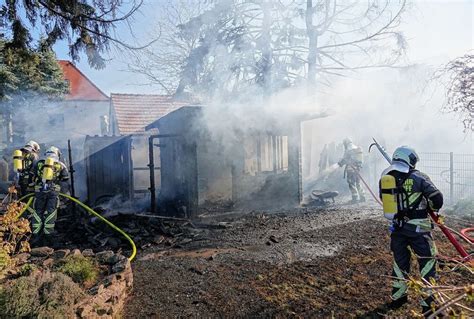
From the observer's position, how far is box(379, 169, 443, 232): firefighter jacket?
12.7 feet

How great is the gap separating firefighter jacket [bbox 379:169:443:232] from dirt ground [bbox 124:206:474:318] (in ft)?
3.39

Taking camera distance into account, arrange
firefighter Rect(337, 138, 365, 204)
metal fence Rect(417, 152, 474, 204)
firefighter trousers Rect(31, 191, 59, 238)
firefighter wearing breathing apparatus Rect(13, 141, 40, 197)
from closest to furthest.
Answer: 1. firefighter trousers Rect(31, 191, 59, 238)
2. firefighter wearing breathing apparatus Rect(13, 141, 40, 197)
3. metal fence Rect(417, 152, 474, 204)
4. firefighter Rect(337, 138, 365, 204)

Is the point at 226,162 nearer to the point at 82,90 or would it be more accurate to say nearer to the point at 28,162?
the point at 28,162

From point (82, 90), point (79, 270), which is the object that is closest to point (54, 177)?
point (79, 270)

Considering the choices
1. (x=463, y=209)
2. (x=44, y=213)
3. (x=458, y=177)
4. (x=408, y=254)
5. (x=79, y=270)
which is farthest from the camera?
(x=458, y=177)

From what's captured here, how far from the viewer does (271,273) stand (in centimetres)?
526

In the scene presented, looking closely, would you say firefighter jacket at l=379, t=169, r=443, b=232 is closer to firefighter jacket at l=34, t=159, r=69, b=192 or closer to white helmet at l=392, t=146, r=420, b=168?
white helmet at l=392, t=146, r=420, b=168

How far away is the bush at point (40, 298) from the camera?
10.2 ft

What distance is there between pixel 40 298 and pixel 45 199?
447cm

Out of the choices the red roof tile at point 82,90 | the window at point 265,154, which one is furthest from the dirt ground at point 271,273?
the red roof tile at point 82,90

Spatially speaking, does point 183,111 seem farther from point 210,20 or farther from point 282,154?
point 210,20

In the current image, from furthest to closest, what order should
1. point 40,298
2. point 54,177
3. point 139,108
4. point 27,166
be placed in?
point 139,108 < point 27,166 < point 54,177 < point 40,298

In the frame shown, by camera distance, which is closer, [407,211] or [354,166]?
[407,211]

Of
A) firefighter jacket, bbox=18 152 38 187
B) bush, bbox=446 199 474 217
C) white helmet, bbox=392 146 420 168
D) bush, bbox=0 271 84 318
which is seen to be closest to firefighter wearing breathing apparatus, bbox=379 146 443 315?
white helmet, bbox=392 146 420 168
